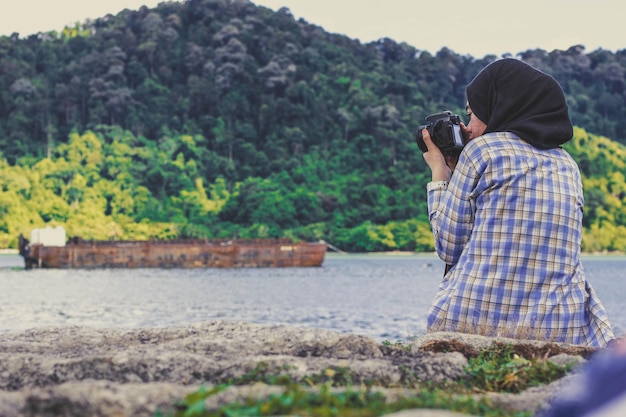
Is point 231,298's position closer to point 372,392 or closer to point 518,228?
point 518,228

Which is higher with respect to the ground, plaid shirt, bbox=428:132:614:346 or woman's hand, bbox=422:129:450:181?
woman's hand, bbox=422:129:450:181

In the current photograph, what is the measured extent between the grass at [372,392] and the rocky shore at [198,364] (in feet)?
0.15

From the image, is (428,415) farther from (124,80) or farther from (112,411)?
(124,80)

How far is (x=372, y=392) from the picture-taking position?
2.43 m

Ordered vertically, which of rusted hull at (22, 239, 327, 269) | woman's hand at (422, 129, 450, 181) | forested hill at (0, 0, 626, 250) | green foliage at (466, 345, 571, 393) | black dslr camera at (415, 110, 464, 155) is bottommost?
rusted hull at (22, 239, 327, 269)

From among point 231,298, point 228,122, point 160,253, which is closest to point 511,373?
point 231,298

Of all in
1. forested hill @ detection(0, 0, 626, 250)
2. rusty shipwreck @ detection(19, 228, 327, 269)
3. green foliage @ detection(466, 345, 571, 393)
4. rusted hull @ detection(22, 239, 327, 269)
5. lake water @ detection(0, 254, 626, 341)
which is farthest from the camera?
forested hill @ detection(0, 0, 626, 250)

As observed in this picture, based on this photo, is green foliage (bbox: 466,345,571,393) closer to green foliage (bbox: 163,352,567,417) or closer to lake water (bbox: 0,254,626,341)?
green foliage (bbox: 163,352,567,417)

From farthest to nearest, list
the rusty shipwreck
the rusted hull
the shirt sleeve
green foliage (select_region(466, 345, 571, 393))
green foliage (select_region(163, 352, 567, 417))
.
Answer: the rusted hull
the rusty shipwreck
the shirt sleeve
green foliage (select_region(466, 345, 571, 393))
green foliage (select_region(163, 352, 567, 417))

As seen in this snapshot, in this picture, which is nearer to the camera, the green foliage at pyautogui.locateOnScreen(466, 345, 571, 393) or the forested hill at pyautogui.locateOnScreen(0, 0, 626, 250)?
the green foliage at pyautogui.locateOnScreen(466, 345, 571, 393)

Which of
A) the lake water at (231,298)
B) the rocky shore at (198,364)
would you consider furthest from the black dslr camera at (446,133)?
the lake water at (231,298)

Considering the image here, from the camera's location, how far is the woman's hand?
4.19 metres

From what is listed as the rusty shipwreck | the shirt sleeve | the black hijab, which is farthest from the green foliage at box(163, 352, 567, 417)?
the rusty shipwreck

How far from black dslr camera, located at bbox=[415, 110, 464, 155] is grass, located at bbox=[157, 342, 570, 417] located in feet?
3.60
